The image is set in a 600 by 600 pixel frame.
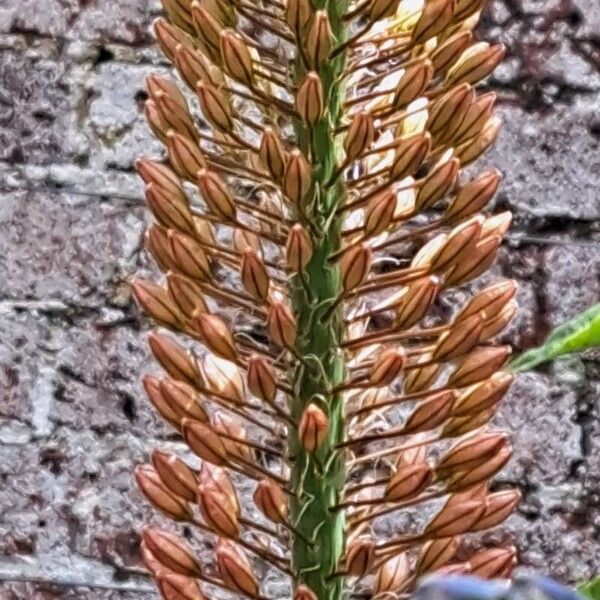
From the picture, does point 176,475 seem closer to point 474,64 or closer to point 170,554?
point 170,554

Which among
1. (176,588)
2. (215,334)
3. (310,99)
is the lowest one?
(176,588)

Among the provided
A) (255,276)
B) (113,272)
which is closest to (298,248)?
(255,276)

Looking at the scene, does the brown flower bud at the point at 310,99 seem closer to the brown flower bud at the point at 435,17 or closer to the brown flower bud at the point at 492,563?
the brown flower bud at the point at 435,17

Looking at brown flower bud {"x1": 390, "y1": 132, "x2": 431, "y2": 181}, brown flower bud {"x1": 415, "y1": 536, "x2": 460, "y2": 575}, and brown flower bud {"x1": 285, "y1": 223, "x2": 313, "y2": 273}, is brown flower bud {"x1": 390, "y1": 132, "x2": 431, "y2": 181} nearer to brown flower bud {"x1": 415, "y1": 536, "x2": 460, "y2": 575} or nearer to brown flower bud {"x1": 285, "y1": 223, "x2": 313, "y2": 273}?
brown flower bud {"x1": 285, "y1": 223, "x2": 313, "y2": 273}

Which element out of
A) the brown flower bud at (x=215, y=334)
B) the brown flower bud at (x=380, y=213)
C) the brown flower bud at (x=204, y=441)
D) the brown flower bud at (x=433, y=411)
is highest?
the brown flower bud at (x=380, y=213)

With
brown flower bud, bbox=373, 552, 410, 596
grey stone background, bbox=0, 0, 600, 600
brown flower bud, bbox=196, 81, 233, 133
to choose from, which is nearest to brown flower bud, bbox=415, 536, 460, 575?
brown flower bud, bbox=373, 552, 410, 596

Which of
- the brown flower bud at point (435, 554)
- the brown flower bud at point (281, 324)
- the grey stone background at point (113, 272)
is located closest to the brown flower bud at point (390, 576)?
the brown flower bud at point (435, 554)

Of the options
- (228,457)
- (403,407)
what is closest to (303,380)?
(228,457)
